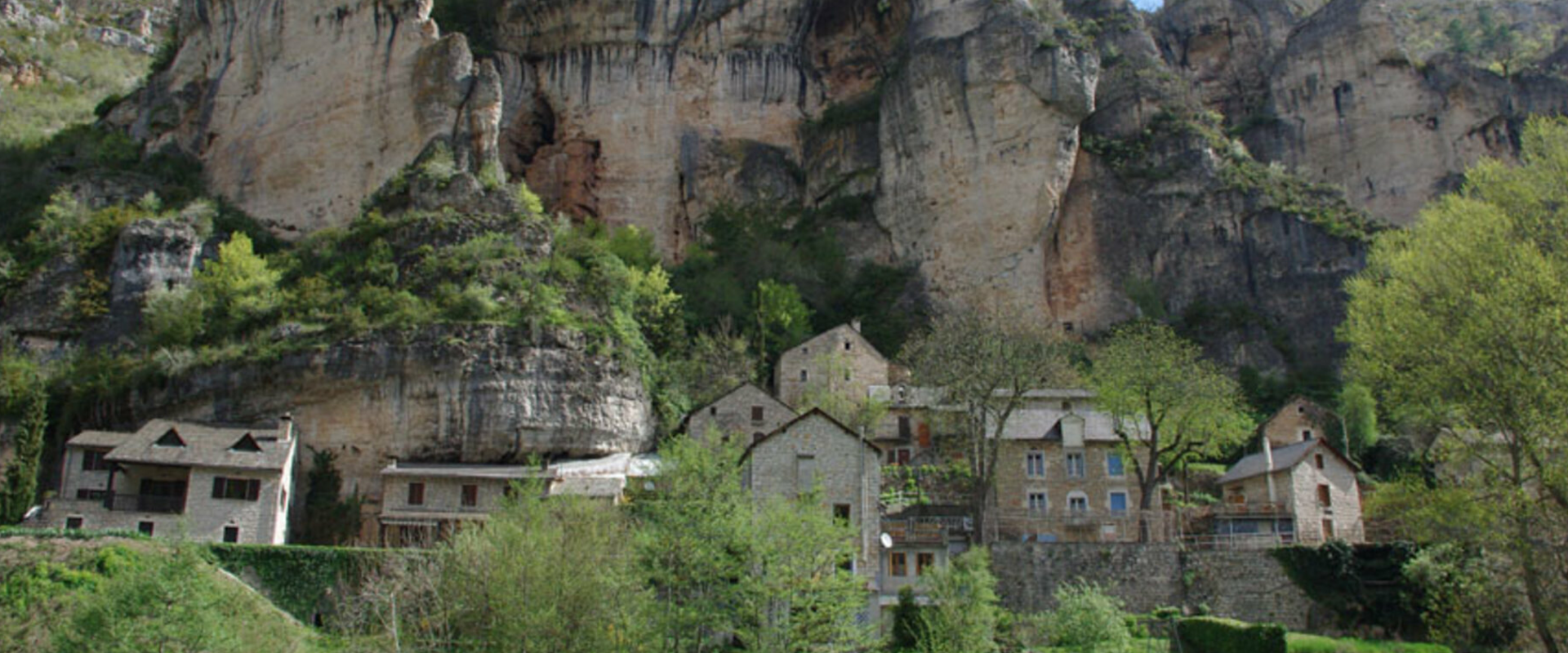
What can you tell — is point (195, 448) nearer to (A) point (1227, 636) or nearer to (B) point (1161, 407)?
(B) point (1161, 407)

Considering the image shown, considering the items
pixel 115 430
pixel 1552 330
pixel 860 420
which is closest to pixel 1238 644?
pixel 1552 330

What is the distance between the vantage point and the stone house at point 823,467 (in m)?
33.9

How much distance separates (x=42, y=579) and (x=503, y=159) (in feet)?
111

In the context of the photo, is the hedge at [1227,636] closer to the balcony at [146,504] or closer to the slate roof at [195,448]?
the slate roof at [195,448]

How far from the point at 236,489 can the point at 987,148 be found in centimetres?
3334

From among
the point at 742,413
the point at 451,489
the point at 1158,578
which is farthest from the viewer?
the point at 742,413

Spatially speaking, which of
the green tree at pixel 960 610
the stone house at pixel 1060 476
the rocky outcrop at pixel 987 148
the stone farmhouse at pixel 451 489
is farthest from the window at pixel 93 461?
the rocky outcrop at pixel 987 148

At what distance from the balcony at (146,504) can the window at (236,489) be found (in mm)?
976

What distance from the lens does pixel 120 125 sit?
60.7 metres

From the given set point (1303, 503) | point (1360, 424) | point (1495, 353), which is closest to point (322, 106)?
point (1303, 503)

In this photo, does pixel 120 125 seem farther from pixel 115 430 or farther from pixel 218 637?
pixel 218 637

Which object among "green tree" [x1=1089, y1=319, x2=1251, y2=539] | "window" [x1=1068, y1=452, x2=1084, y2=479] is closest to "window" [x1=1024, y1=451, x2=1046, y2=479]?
"window" [x1=1068, y1=452, x2=1084, y2=479]

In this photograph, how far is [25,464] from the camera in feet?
123

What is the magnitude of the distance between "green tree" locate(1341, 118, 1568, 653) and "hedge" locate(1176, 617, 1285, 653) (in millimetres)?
4233
